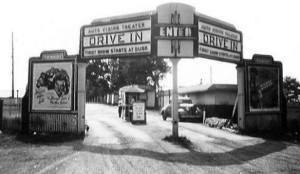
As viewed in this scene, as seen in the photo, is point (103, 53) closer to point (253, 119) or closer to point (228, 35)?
point (228, 35)

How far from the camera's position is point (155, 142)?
1226cm

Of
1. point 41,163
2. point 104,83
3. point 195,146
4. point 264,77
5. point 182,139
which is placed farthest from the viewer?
point 104,83

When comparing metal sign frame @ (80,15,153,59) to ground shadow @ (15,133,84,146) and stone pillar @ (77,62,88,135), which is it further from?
ground shadow @ (15,133,84,146)

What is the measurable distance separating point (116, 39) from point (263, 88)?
30.3 feet

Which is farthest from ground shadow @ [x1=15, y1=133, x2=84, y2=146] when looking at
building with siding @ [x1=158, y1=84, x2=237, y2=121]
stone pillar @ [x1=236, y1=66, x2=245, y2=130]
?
building with siding @ [x1=158, y1=84, x2=237, y2=121]

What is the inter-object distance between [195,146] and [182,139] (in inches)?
46.9

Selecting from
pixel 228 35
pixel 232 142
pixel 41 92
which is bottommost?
pixel 232 142

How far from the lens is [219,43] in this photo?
14.9m

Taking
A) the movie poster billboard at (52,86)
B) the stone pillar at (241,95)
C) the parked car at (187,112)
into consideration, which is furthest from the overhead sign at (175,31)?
the parked car at (187,112)

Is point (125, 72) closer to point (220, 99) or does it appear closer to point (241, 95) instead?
point (220, 99)

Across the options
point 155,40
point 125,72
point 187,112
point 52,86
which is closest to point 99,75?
point 125,72

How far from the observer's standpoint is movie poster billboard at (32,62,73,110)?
14.5 metres

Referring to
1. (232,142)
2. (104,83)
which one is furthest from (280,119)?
(104,83)

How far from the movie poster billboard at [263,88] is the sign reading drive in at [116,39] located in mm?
6861
